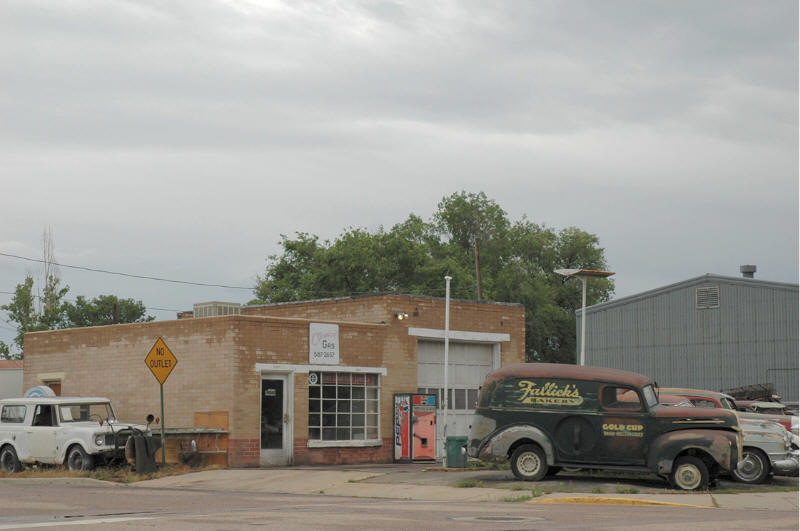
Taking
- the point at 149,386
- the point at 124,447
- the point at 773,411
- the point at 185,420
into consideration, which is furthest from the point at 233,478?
the point at 773,411

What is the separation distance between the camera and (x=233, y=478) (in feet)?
74.5

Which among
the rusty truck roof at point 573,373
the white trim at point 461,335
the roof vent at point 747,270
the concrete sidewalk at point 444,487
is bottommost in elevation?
the concrete sidewalk at point 444,487

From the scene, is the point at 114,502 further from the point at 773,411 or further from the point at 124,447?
the point at 773,411

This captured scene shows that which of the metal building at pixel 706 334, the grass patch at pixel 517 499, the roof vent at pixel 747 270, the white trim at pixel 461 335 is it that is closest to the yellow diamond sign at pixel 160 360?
the white trim at pixel 461 335

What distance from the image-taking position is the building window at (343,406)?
27.6m

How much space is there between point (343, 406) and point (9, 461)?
856 centimetres

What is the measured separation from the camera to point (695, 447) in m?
19.0

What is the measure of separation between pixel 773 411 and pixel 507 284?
45221 mm

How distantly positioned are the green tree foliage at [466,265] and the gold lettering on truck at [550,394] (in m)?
36.7

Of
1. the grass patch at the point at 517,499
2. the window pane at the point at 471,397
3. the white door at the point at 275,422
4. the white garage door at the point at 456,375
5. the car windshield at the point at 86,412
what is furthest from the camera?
the window pane at the point at 471,397

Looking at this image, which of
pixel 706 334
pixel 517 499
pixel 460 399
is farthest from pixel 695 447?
pixel 706 334

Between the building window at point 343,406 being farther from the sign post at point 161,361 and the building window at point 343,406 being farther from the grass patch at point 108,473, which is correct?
the sign post at point 161,361

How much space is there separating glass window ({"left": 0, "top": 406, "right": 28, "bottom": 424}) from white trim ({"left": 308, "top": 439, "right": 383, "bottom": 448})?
281 inches

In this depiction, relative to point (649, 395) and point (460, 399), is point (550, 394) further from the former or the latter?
point (460, 399)
